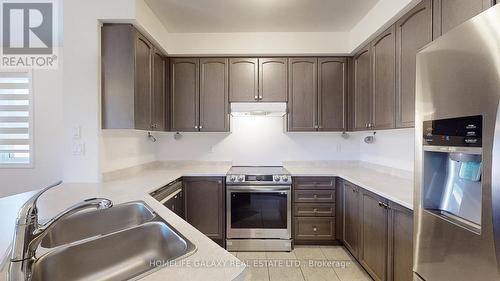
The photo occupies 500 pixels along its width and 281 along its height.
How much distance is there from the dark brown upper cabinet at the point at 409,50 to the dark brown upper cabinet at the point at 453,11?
7 centimetres

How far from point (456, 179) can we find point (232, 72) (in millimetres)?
2624

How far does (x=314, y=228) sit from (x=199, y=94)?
219 centimetres

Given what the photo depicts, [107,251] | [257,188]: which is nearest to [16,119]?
[257,188]

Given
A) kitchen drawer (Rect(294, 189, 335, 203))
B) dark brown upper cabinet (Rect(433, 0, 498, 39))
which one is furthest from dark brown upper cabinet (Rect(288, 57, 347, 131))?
dark brown upper cabinet (Rect(433, 0, 498, 39))

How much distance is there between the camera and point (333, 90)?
125 inches

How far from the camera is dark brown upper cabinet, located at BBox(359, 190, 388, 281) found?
1.91m

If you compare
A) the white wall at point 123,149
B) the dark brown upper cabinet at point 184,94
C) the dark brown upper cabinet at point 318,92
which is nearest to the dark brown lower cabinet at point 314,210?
the dark brown upper cabinet at point 318,92

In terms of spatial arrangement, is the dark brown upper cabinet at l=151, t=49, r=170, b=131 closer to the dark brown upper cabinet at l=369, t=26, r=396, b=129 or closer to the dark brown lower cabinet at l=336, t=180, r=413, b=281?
the dark brown lower cabinet at l=336, t=180, r=413, b=281

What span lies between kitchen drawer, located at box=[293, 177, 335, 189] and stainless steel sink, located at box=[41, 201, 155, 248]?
1.81m

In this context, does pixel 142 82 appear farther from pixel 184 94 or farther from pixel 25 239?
pixel 25 239

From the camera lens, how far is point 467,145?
94 centimetres

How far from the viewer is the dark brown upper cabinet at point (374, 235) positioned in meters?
1.91

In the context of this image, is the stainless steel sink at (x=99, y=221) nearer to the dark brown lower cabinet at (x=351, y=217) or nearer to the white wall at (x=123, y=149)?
the white wall at (x=123, y=149)

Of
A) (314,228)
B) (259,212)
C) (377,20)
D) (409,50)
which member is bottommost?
(314,228)
